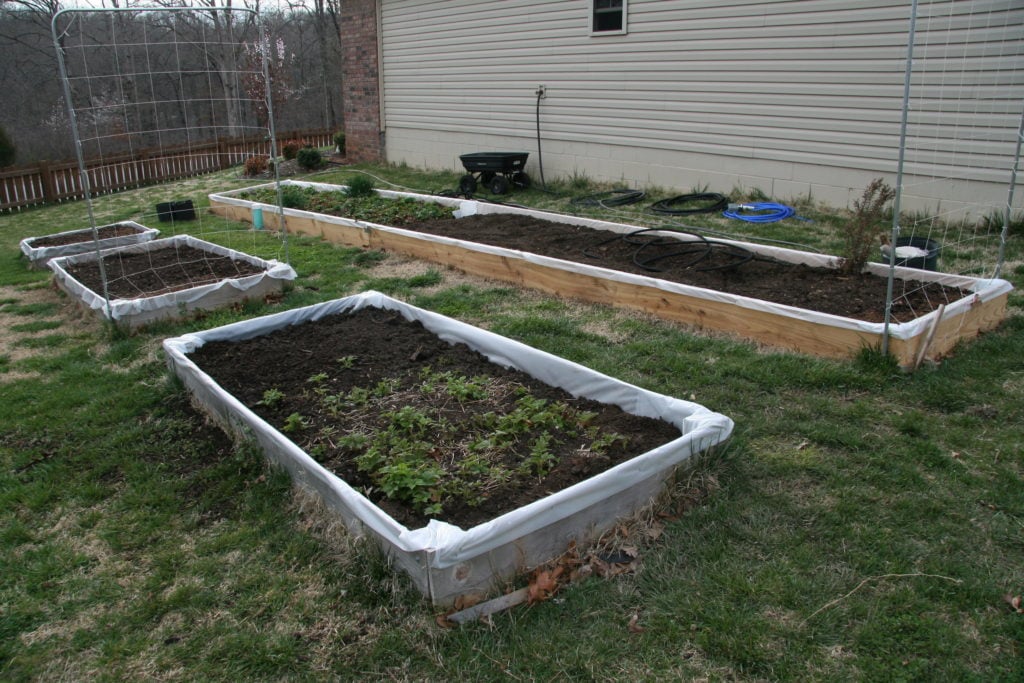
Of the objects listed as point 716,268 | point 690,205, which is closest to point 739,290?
point 716,268

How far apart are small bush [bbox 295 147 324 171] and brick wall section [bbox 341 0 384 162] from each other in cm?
81

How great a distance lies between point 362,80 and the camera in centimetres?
1445

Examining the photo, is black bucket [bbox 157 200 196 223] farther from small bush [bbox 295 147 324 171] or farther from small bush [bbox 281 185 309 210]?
small bush [bbox 295 147 324 171]

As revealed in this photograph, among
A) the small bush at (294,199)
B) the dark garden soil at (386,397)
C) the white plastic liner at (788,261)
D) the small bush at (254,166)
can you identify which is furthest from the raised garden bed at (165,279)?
the small bush at (254,166)

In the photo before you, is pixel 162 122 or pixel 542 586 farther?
pixel 162 122

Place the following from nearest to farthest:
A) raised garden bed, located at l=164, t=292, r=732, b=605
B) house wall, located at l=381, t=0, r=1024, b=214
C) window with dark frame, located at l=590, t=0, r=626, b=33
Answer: raised garden bed, located at l=164, t=292, r=732, b=605, house wall, located at l=381, t=0, r=1024, b=214, window with dark frame, located at l=590, t=0, r=626, b=33

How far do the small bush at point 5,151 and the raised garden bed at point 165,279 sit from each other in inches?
426

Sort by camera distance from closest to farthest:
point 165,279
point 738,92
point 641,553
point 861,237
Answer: point 641,553
point 861,237
point 165,279
point 738,92

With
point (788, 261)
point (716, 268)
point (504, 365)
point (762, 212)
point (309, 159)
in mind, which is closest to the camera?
point (504, 365)

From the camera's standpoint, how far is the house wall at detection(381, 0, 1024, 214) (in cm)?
683

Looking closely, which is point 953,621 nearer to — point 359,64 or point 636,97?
point 636,97

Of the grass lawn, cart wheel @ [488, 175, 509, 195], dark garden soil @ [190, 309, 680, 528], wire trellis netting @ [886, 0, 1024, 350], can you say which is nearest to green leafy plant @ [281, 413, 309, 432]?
dark garden soil @ [190, 309, 680, 528]

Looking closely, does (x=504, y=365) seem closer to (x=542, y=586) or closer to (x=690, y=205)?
(x=542, y=586)

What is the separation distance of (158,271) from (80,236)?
294 cm
